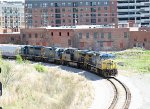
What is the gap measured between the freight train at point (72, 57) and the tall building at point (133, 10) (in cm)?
8328

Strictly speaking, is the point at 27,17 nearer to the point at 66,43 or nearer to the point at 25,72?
the point at 66,43

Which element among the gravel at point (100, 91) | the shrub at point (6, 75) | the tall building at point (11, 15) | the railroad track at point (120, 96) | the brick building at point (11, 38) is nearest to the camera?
the railroad track at point (120, 96)

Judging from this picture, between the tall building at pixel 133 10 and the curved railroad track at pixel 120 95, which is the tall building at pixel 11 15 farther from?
the curved railroad track at pixel 120 95

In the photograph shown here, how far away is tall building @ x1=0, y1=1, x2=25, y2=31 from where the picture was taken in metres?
175

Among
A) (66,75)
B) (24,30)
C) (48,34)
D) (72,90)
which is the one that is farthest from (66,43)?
(72,90)

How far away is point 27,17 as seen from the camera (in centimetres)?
13600

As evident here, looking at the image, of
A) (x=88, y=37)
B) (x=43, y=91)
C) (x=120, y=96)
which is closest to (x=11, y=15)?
(x=88, y=37)

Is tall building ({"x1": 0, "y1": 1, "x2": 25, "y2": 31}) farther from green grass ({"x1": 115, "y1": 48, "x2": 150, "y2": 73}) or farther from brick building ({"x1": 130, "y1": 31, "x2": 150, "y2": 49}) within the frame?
green grass ({"x1": 115, "y1": 48, "x2": 150, "y2": 73})

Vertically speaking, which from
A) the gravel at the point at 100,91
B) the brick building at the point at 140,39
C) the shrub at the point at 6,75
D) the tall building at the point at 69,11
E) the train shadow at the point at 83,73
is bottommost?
the gravel at the point at 100,91

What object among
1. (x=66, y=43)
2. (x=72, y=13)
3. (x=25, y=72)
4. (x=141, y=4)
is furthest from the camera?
(x=141, y=4)

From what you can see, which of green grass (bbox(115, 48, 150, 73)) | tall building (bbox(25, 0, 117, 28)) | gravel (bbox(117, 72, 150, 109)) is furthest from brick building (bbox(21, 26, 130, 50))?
tall building (bbox(25, 0, 117, 28))

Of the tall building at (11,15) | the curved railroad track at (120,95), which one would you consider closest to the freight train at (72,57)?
the curved railroad track at (120,95)

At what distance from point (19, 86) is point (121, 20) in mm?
112063

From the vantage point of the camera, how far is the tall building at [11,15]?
17549 cm
